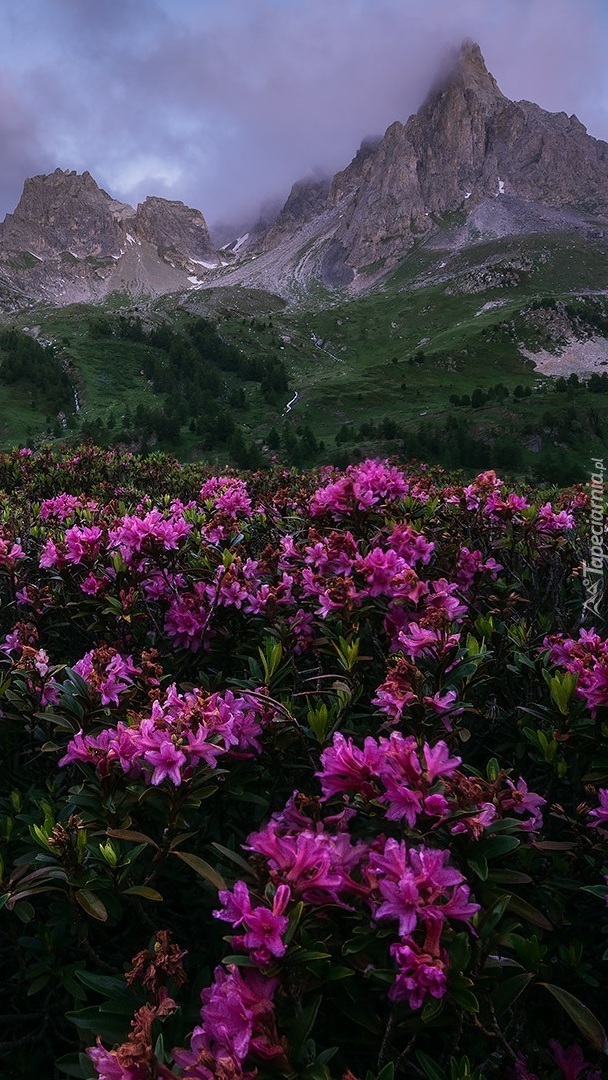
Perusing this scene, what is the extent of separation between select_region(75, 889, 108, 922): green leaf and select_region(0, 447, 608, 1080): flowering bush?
1 centimetres

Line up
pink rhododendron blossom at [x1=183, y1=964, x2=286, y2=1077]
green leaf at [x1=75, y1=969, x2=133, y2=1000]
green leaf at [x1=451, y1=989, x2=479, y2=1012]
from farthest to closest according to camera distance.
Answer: green leaf at [x1=75, y1=969, x2=133, y2=1000] → green leaf at [x1=451, y1=989, x2=479, y2=1012] → pink rhododendron blossom at [x1=183, y1=964, x2=286, y2=1077]

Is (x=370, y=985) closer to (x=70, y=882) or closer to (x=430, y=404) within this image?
(x=70, y=882)

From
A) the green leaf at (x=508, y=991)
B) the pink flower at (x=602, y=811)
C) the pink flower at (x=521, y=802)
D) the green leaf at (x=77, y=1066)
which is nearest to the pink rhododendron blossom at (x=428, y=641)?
the pink flower at (x=521, y=802)

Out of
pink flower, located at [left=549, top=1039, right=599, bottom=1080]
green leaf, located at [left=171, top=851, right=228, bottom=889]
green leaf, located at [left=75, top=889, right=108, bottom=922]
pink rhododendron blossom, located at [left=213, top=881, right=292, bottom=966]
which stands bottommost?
pink flower, located at [left=549, top=1039, right=599, bottom=1080]

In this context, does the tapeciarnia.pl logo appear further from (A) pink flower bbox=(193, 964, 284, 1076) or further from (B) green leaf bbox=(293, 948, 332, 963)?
(A) pink flower bbox=(193, 964, 284, 1076)

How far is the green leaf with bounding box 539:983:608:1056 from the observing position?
137 cm

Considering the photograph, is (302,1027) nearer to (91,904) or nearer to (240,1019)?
(240,1019)

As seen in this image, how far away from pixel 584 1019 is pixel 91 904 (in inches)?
52.6

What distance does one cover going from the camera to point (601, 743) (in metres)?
2.19

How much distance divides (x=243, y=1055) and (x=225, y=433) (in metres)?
64.4

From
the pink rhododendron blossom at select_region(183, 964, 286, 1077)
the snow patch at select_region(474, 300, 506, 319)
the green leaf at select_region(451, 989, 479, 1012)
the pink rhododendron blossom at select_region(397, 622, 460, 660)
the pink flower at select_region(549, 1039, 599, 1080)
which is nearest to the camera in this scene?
the pink rhododendron blossom at select_region(183, 964, 286, 1077)

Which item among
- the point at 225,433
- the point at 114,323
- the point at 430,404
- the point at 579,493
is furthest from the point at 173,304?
the point at 579,493

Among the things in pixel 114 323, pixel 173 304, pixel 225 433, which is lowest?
pixel 225 433

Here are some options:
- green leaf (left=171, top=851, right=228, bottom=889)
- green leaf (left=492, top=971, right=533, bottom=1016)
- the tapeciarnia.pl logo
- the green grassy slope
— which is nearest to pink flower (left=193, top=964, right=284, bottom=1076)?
green leaf (left=171, top=851, right=228, bottom=889)
